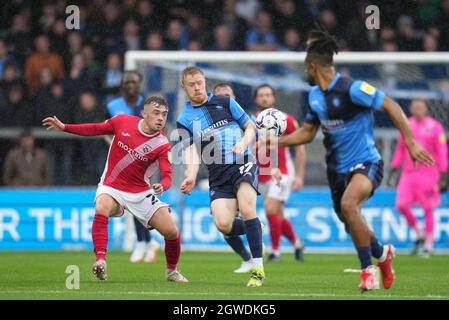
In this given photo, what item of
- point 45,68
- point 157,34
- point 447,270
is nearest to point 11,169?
point 45,68

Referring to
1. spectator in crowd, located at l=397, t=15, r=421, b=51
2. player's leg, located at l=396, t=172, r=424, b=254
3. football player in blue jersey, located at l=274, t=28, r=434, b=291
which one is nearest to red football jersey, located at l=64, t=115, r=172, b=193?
football player in blue jersey, located at l=274, t=28, r=434, b=291

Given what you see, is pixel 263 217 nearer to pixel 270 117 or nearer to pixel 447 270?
pixel 447 270

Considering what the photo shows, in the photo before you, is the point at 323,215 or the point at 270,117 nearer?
the point at 270,117

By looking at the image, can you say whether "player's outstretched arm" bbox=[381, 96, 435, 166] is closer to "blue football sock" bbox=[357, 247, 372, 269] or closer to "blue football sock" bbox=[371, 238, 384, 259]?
"blue football sock" bbox=[357, 247, 372, 269]

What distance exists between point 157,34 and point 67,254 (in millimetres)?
5373

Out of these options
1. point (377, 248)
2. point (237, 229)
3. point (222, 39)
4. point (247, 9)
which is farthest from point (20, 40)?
point (377, 248)

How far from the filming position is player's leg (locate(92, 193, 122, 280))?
973 centimetres

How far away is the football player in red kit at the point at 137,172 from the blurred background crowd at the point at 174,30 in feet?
25.5

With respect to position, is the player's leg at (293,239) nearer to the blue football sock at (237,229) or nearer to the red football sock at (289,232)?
the red football sock at (289,232)

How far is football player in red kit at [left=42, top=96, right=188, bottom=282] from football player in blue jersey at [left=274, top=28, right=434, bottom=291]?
1344 millimetres

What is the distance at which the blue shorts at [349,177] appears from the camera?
30.2ft

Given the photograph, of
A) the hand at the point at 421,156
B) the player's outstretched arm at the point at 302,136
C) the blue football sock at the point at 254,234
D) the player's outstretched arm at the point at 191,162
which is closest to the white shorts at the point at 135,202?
the player's outstretched arm at the point at 191,162

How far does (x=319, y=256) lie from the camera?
15.4 metres
